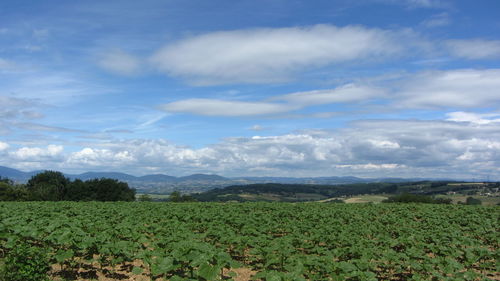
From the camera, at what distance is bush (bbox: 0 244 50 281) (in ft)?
40.8

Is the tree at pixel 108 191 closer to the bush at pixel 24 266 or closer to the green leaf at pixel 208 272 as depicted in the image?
the bush at pixel 24 266

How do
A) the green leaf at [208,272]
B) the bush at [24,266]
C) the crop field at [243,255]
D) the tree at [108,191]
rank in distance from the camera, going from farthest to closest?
1. the tree at [108,191]
2. the crop field at [243,255]
3. the bush at [24,266]
4. the green leaf at [208,272]

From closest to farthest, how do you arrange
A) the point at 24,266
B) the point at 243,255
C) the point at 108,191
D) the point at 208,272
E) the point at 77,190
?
the point at 208,272 < the point at 24,266 < the point at 243,255 < the point at 108,191 < the point at 77,190

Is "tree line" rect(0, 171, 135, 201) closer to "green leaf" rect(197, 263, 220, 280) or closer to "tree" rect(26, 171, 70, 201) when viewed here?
"tree" rect(26, 171, 70, 201)

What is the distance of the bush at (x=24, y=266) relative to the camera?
489 inches

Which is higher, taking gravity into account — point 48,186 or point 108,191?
point 48,186

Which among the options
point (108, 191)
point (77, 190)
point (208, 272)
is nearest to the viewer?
point (208, 272)

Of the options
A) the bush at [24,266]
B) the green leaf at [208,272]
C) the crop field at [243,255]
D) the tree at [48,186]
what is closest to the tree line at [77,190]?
the tree at [48,186]

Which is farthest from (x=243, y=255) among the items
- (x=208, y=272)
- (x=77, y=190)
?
(x=77, y=190)

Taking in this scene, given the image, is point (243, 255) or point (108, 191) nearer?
point (243, 255)

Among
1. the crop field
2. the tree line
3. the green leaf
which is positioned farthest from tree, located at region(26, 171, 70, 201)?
the green leaf

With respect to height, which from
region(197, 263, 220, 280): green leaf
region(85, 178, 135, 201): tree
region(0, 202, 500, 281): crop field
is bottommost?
region(85, 178, 135, 201): tree

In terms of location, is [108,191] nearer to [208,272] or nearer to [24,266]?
[24,266]

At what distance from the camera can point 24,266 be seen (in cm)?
1263
